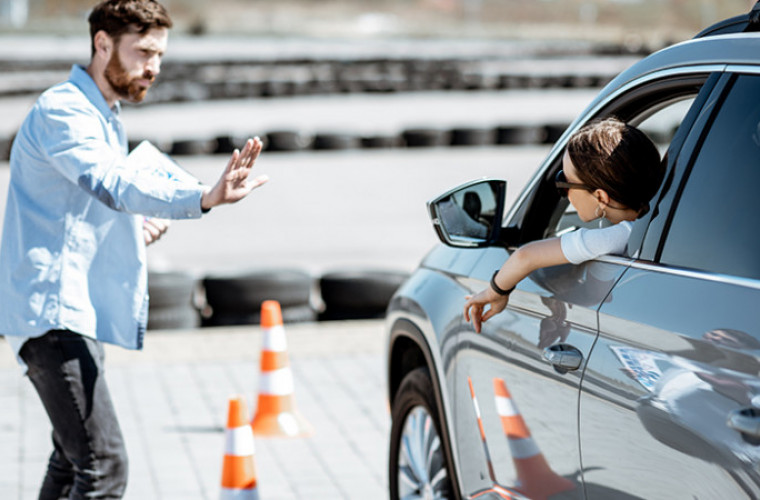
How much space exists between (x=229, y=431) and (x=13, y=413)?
114 inches

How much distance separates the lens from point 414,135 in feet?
79.9

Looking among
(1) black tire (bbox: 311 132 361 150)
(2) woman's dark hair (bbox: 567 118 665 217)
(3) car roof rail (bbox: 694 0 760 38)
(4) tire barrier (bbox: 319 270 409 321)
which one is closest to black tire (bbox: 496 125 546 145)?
(1) black tire (bbox: 311 132 361 150)

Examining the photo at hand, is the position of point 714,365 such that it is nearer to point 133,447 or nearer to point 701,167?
point 701,167

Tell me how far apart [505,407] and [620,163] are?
0.86 m

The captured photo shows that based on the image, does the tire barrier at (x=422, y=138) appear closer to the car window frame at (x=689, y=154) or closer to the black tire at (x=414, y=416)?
the black tire at (x=414, y=416)

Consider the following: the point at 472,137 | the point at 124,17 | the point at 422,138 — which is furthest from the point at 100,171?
the point at 472,137

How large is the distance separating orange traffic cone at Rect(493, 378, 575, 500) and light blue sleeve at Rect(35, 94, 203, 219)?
3.66ft

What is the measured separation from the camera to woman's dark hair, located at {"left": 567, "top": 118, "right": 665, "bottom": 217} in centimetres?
294

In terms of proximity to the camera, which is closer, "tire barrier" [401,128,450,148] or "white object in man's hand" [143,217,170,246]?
"white object in man's hand" [143,217,170,246]

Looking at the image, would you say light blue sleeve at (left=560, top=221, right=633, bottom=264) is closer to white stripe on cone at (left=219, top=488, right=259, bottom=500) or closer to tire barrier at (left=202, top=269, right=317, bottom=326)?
white stripe on cone at (left=219, top=488, right=259, bottom=500)

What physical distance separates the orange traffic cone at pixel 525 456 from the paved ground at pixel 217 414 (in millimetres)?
2192

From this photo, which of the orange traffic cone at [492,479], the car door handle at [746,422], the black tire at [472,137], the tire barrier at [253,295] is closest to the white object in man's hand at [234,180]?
the orange traffic cone at [492,479]

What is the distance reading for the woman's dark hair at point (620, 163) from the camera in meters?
2.94

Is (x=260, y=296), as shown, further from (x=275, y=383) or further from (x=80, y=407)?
(x=80, y=407)
